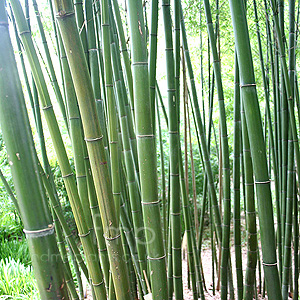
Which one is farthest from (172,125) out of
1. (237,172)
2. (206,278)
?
(206,278)

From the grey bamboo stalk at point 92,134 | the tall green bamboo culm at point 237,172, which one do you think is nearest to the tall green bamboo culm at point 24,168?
the grey bamboo stalk at point 92,134

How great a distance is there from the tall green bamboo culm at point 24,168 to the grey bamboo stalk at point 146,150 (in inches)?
9.9

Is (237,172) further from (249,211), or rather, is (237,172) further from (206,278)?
(206,278)

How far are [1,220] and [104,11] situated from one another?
11.6 feet

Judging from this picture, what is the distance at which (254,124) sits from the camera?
747 mm

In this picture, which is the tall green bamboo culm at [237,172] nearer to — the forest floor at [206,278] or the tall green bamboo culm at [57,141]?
the tall green bamboo culm at [57,141]

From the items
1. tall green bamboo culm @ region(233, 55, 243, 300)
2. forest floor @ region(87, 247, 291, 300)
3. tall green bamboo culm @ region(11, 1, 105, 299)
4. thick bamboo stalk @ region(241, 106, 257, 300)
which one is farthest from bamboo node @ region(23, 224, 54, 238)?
forest floor @ region(87, 247, 291, 300)

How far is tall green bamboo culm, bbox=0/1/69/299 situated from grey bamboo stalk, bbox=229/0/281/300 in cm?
49

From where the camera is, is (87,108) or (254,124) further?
(254,124)

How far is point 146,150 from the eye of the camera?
27.8 inches

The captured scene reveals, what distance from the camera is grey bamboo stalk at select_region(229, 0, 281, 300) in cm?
72

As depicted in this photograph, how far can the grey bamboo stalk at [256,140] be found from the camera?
Answer: 0.72 m

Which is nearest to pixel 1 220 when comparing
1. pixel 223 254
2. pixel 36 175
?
pixel 223 254

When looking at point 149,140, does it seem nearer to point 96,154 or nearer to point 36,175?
point 96,154
